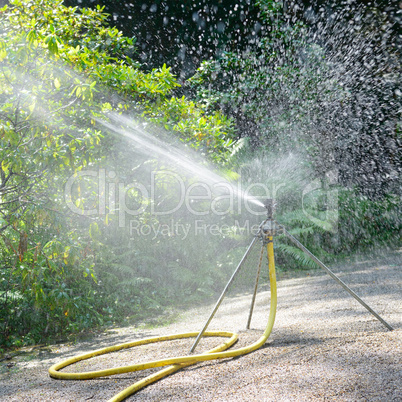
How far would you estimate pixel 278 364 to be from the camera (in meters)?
Answer: 2.16

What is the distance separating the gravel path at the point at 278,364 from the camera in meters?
1.81

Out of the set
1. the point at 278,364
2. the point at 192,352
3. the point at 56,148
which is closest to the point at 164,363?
the point at 192,352

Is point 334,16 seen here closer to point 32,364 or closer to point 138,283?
point 138,283

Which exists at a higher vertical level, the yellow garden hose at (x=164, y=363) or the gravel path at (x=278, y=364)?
the yellow garden hose at (x=164, y=363)

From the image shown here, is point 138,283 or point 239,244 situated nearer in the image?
point 138,283

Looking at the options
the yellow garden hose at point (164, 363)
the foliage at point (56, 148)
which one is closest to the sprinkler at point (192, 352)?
the yellow garden hose at point (164, 363)

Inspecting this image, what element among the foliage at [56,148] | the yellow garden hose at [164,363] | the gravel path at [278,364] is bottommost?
the gravel path at [278,364]

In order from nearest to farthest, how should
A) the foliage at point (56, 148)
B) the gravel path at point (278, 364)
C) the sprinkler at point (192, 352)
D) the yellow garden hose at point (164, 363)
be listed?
1. the gravel path at point (278, 364)
2. the yellow garden hose at point (164, 363)
3. the sprinkler at point (192, 352)
4. the foliage at point (56, 148)

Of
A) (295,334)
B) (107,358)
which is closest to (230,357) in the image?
(295,334)

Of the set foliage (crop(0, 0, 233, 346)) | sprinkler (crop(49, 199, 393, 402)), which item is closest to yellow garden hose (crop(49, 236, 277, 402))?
sprinkler (crop(49, 199, 393, 402))

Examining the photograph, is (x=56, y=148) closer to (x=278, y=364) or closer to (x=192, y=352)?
(x=192, y=352)

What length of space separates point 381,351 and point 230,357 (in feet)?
2.94

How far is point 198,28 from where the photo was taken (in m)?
9.30

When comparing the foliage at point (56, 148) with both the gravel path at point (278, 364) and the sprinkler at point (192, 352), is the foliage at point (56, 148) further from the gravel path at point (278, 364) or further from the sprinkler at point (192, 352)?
the sprinkler at point (192, 352)
